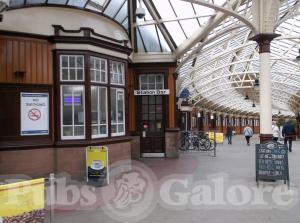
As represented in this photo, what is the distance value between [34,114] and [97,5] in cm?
400

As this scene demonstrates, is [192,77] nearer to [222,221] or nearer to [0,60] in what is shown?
[0,60]

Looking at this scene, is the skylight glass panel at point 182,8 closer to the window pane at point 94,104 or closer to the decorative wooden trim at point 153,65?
the decorative wooden trim at point 153,65

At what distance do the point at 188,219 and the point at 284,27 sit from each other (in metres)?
22.8

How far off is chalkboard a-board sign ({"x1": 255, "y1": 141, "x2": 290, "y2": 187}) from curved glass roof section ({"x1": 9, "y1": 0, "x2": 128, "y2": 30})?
6.14 meters

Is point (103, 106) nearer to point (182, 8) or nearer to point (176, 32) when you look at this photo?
point (182, 8)

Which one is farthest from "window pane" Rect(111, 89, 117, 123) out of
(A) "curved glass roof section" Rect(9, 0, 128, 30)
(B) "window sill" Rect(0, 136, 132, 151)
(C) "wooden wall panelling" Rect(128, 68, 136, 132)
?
(C) "wooden wall panelling" Rect(128, 68, 136, 132)

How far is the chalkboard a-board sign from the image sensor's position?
34.2 feet

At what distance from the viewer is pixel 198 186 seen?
1065cm

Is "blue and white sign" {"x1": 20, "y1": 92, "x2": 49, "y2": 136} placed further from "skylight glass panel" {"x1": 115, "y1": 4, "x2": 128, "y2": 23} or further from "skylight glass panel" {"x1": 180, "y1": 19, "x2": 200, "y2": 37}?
"skylight glass panel" {"x1": 180, "y1": 19, "x2": 200, "y2": 37}

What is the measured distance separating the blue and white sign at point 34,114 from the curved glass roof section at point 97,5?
91.0 inches

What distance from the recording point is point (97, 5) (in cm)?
1277

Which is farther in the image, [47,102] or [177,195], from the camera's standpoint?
[47,102]

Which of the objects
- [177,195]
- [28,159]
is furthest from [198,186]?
[28,159]

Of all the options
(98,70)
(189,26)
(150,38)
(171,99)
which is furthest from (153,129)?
(98,70)
